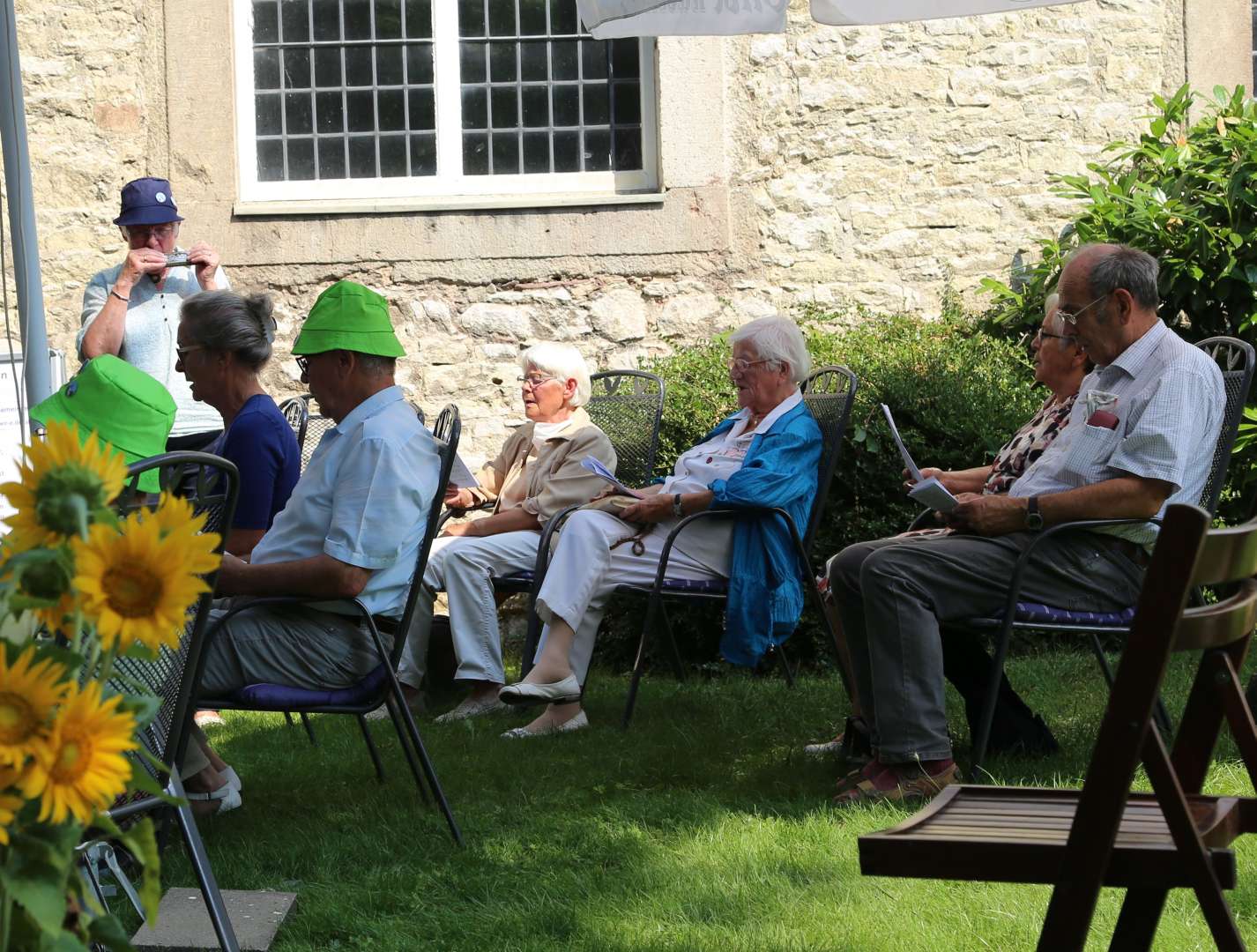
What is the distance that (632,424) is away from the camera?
18.4 ft

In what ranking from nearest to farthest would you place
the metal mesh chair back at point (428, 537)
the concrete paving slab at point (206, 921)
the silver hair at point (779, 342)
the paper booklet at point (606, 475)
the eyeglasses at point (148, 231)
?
1. the concrete paving slab at point (206, 921)
2. the metal mesh chair back at point (428, 537)
3. the silver hair at point (779, 342)
4. the paper booklet at point (606, 475)
5. the eyeglasses at point (148, 231)

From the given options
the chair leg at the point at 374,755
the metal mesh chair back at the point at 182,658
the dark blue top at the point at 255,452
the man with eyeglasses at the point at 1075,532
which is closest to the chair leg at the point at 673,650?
the chair leg at the point at 374,755

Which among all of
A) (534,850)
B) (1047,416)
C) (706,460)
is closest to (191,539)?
(534,850)

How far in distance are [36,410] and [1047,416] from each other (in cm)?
256

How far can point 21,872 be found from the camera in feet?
3.51

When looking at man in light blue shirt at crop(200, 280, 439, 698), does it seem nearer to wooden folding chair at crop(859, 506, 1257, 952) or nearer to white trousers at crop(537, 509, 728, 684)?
white trousers at crop(537, 509, 728, 684)

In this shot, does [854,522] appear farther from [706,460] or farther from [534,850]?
[534,850]

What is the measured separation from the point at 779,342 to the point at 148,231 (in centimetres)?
247

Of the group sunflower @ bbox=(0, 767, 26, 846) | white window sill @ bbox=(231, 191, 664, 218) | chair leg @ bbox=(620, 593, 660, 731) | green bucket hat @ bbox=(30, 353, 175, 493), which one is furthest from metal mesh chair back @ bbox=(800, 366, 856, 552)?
sunflower @ bbox=(0, 767, 26, 846)

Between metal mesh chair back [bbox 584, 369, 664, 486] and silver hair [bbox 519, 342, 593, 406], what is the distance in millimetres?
168

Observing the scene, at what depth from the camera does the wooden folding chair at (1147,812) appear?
5.41 ft

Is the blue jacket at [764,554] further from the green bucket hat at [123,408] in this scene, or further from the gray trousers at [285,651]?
the green bucket hat at [123,408]

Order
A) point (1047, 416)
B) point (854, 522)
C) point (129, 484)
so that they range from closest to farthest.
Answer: point (129, 484) < point (1047, 416) < point (854, 522)

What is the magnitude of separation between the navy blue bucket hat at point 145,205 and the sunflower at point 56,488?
4.70 meters
